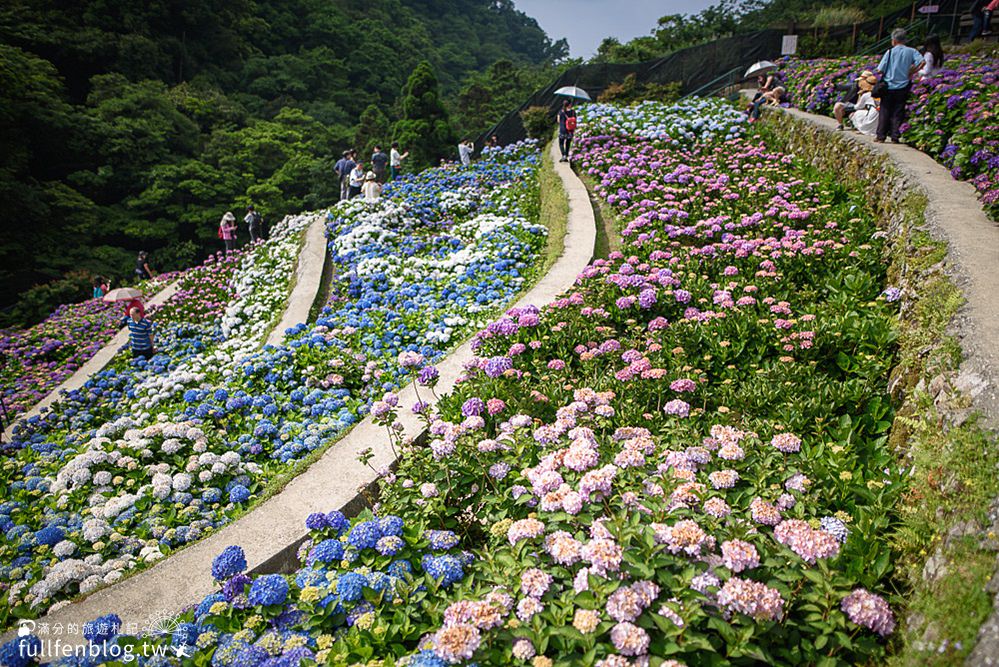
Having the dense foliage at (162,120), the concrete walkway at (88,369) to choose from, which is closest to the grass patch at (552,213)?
the concrete walkway at (88,369)

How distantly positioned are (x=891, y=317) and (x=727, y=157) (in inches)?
218

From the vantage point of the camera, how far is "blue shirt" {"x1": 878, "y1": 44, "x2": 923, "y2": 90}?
19.5 feet

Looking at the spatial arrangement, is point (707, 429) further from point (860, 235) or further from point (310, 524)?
point (860, 235)

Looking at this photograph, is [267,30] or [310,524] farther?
[267,30]

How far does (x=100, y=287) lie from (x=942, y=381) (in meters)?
18.8

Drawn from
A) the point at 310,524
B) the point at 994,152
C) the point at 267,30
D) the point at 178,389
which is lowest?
the point at 178,389

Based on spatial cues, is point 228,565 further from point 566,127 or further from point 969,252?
point 566,127

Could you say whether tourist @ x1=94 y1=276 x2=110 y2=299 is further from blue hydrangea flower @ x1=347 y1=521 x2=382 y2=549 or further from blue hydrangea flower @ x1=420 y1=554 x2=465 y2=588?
blue hydrangea flower @ x1=420 y1=554 x2=465 y2=588

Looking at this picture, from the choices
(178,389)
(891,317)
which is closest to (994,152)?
(891,317)

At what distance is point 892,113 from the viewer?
639 centimetres

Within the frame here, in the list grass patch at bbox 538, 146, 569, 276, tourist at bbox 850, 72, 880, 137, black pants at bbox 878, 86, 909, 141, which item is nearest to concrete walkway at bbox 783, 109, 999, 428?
black pants at bbox 878, 86, 909, 141

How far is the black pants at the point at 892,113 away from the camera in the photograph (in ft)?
20.7

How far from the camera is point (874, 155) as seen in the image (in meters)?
6.09

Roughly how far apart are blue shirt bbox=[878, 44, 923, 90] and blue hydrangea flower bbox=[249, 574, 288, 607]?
23.6 ft
